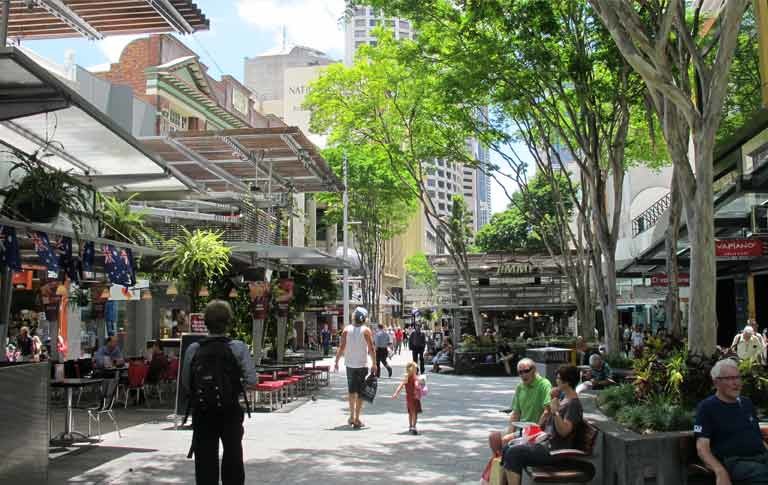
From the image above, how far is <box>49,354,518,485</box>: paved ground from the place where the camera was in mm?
8609

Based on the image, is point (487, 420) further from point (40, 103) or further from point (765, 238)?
point (765, 238)

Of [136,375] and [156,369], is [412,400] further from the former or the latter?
[156,369]

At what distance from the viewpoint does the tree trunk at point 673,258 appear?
1382 cm

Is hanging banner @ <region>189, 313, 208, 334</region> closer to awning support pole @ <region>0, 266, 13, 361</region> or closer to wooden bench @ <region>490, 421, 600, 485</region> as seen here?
awning support pole @ <region>0, 266, 13, 361</region>

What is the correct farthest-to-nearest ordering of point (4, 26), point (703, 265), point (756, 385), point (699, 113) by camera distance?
point (699, 113) < point (703, 265) < point (756, 385) < point (4, 26)

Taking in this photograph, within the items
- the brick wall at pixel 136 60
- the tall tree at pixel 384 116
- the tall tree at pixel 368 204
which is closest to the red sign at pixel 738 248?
the tall tree at pixel 384 116

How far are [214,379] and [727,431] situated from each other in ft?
12.6

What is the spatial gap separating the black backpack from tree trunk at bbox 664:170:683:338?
9421mm

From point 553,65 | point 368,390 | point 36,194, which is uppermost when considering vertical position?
point 553,65

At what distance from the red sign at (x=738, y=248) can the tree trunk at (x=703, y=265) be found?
1043 centimetres

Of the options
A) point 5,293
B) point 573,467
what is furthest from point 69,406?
point 573,467

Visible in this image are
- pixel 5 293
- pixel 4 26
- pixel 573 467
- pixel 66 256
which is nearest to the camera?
pixel 573 467

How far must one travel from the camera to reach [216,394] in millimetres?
6070

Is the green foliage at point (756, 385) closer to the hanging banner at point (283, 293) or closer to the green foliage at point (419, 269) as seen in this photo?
the hanging banner at point (283, 293)
